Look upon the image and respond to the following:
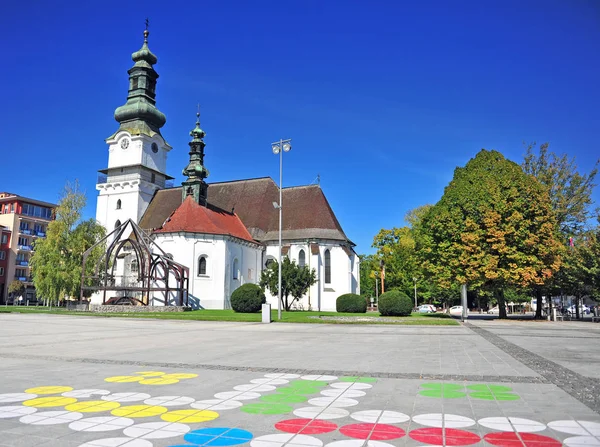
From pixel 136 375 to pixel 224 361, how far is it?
2.24 m

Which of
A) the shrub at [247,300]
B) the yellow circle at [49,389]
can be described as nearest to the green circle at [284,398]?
the yellow circle at [49,389]

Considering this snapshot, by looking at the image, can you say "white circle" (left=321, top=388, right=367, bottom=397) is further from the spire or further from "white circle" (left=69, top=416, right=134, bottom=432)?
the spire

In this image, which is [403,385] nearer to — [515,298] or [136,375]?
[136,375]

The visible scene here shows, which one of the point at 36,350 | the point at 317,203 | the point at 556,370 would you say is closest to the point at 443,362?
the point at 556,370

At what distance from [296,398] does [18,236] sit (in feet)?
256

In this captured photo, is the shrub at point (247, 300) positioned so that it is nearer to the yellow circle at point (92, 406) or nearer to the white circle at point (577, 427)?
the yellow circle at point (92, 406)

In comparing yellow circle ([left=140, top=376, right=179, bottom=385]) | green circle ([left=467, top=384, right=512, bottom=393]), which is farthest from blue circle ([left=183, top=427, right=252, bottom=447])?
green circle ([left=467, top=384, right=512, bottom=393])

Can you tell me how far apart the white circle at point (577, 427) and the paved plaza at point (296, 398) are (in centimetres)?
2

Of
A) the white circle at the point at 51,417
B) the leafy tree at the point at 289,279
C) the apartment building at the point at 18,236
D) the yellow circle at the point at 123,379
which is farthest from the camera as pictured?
the apartment building at the point at 18,236

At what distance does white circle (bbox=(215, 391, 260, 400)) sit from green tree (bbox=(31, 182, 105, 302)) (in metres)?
40.7

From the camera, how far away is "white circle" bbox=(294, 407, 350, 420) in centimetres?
511

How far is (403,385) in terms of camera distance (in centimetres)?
695

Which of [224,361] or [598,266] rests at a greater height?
[598,266]

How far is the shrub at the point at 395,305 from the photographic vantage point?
99.2ft
